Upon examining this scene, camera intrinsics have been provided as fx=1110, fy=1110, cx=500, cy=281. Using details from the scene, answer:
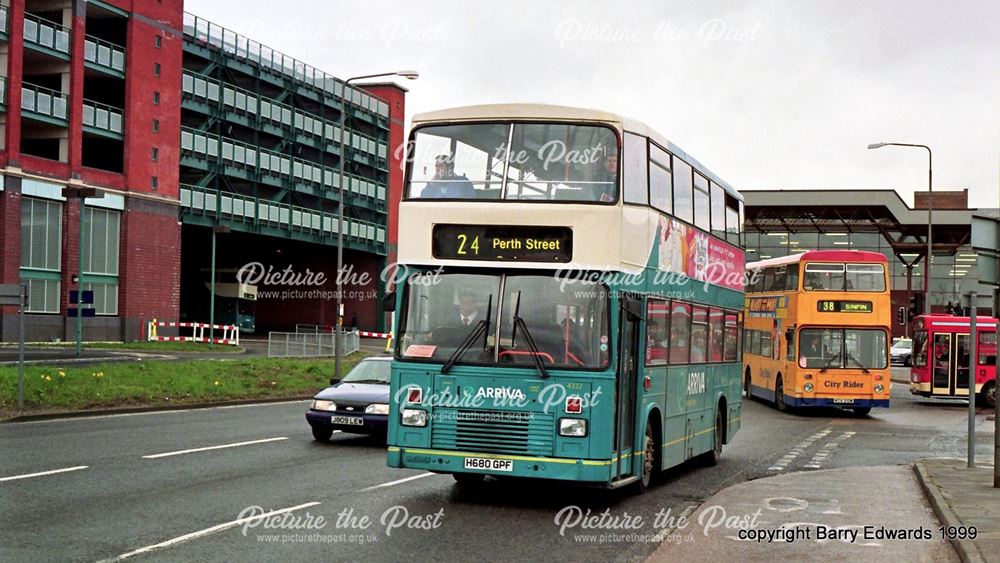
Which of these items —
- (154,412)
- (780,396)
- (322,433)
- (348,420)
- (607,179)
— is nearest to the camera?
(607,179)

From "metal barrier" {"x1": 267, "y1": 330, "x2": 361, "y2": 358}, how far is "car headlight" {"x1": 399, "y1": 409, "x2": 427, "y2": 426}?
3129 centimetres

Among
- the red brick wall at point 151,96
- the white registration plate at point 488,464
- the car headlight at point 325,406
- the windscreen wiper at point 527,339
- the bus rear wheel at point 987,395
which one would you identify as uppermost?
the red brick wall at point 151,96

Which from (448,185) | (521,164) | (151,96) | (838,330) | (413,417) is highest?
(151,96)

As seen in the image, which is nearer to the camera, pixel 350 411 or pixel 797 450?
pixel 350 411

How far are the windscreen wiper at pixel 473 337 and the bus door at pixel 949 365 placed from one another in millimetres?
27765

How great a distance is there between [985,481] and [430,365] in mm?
7717

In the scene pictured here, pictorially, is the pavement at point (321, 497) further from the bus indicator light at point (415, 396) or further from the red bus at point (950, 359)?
the red bus at point (950, 359)

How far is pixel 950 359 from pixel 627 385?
88.5ft

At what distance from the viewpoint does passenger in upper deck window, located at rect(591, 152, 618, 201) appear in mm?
11656

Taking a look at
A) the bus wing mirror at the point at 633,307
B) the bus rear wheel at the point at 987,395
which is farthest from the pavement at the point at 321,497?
the bus rear wheel at the point at 987,395

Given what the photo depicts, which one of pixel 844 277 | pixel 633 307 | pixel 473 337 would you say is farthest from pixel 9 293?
pixel 844 277

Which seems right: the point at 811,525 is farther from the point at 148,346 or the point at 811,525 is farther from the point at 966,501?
the point at 148,346

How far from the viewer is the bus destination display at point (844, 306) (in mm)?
28328

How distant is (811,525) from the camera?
1103 centimetres
